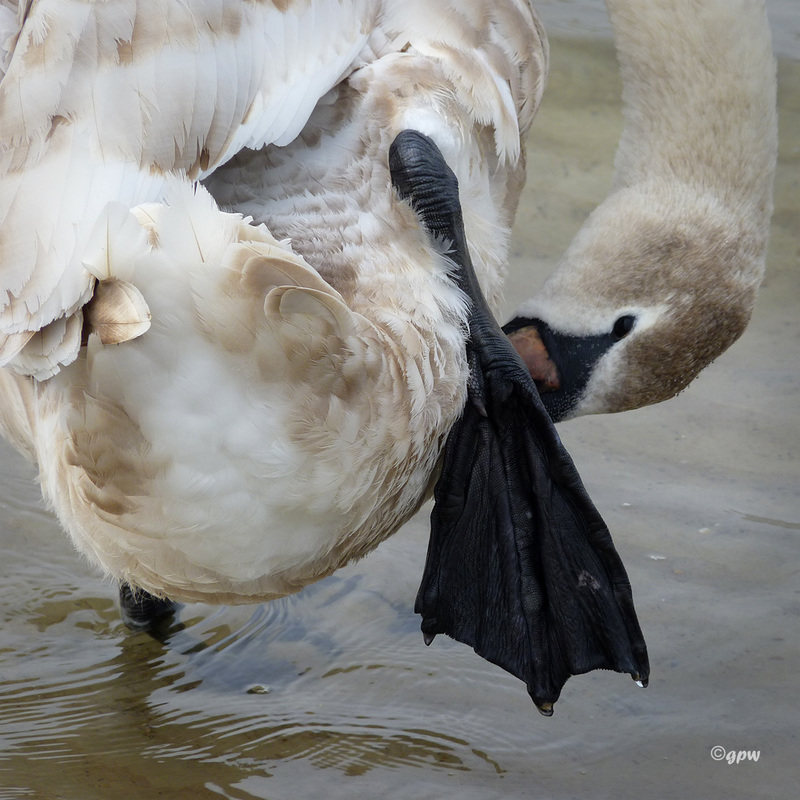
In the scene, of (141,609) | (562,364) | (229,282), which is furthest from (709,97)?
(141,609)

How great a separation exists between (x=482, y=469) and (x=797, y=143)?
3.61 m

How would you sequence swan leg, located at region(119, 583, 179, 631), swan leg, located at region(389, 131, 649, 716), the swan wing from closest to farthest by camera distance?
the swan wing → swan leg, located at region(389, 131, 649, 716) → swan leg, located at region(119, 583, 179, 631)

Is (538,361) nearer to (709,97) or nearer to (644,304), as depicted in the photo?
(644,304)

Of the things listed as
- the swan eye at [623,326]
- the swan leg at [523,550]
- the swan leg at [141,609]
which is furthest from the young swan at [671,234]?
the swan leg at [141,609]

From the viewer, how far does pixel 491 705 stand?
2.54 m

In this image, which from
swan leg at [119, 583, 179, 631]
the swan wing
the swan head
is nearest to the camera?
the swan wing

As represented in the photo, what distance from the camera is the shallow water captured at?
229 centimetres

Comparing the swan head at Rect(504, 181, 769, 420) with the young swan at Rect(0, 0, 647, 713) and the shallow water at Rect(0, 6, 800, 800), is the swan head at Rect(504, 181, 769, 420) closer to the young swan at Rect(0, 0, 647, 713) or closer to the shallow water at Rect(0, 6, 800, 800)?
the young swan at Rect(0, 0, 647, 713)

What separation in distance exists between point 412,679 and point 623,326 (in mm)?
904

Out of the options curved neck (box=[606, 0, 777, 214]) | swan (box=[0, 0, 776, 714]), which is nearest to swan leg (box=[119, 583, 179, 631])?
swan (box=[0, 0, 776, 714])

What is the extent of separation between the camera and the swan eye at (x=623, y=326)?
106 inches

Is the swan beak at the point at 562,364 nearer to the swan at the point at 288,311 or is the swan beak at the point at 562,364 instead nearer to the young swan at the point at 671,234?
the young swan at the point at 671,234

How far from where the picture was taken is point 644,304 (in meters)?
2.69

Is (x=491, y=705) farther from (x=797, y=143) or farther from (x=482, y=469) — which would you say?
(x=797, y=143)
